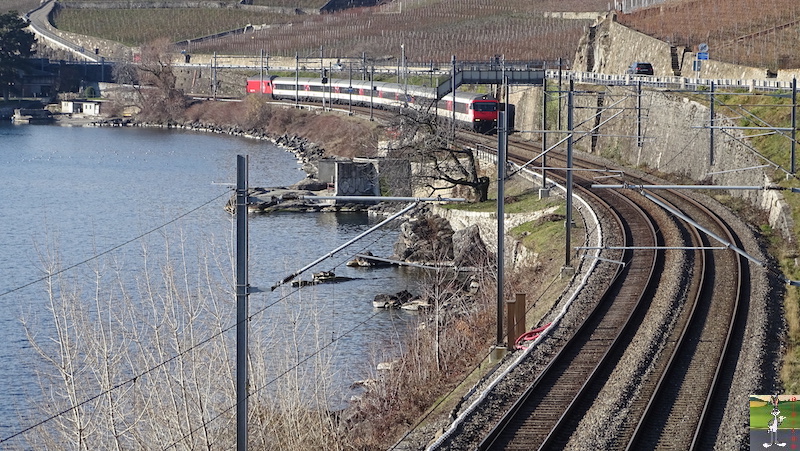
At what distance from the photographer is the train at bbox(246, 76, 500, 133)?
170 feet

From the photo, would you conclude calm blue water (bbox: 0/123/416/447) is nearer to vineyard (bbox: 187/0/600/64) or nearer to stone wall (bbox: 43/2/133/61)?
vineyard (bbox: 187/0/600/64)

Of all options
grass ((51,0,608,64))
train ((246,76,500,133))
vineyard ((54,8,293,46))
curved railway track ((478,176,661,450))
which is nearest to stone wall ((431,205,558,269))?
curved railway track ((478,176,661,450))

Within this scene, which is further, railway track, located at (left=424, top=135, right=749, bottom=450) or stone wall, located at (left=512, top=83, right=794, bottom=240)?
stone wall, located at (left=512, top=83, right=794, bottom=240)

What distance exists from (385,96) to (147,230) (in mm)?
33319

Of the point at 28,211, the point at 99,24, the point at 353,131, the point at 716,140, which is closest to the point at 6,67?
the point at 99,24

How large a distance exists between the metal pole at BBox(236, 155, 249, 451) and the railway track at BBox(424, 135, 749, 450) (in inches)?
118

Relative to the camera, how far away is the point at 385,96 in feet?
230

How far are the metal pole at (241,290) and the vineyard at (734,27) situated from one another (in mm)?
32247

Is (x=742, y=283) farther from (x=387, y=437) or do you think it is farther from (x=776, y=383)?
(x=387, y=437)

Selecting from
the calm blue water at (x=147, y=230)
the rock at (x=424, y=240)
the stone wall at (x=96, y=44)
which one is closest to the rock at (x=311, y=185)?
the calm blue water at (x=147, y=230)

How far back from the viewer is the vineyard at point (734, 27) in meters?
44.1

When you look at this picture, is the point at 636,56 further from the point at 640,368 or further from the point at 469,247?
the point at 640,368

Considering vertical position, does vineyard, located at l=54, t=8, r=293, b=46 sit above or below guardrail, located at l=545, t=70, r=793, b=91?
above

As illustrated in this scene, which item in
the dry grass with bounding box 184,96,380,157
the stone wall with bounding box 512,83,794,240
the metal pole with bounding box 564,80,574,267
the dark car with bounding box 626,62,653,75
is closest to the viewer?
the metal pole with bounding box 564,80,574,267
